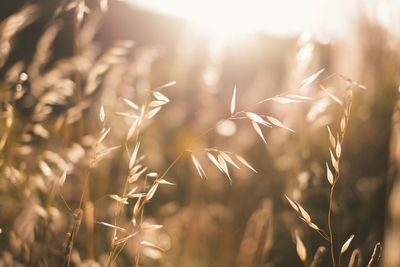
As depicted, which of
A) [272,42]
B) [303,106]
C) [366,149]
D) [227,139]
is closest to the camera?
[366,149]

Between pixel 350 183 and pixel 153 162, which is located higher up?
pixel 350 183

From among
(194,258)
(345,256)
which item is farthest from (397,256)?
(194,258)

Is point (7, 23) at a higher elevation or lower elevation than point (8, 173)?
higher

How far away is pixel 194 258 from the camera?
1178mm

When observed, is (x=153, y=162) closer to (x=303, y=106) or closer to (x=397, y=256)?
(x=303, y=106)

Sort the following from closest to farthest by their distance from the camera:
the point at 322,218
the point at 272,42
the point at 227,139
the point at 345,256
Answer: the point at 345,256 < the point at 322,218 < the point at 227,139 < the point at 272,42

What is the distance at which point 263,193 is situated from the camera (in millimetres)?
1678

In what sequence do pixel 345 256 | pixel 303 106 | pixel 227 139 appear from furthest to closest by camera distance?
pixel 227 139
pixel 303 106
pixel 345 256

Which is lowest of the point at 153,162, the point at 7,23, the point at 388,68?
the point at 153,162

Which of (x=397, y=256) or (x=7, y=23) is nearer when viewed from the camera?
(x=397, y=256)

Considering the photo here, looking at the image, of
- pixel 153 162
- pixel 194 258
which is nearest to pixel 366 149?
pixel 194 258

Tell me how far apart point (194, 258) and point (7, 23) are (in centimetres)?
98

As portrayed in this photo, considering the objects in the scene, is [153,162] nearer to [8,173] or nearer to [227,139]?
[227,139]

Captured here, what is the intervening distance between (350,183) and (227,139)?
0.67 metres
